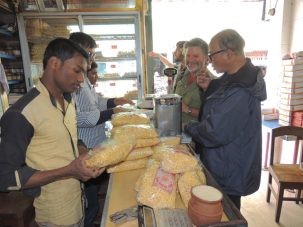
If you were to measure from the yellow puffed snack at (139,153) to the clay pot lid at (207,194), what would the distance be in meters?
0.45

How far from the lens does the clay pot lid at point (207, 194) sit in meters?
0.72

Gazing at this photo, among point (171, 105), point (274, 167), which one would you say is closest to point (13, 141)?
point (171, 105)

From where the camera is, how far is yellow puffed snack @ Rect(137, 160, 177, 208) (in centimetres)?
84

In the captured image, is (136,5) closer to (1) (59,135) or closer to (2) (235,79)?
(2) (235,79)

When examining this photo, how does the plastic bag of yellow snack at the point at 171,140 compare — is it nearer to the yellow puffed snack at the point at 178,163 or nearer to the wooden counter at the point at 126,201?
the wooden counter at the point at 126,201

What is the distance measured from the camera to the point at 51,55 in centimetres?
106

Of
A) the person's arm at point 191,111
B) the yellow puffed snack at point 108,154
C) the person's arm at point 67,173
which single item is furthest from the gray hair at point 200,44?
the person's arm at point 67,173

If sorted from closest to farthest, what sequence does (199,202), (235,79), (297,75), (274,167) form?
(199,202)
(235,79)
(274,167)
(297,75)

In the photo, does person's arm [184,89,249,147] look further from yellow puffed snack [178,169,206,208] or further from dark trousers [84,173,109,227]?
dark trousers [84,173,109,227]

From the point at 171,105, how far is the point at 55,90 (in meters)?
0.67

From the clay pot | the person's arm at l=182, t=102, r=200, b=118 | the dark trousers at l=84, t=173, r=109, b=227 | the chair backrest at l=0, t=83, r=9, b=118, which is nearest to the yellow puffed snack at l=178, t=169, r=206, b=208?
the clay pot

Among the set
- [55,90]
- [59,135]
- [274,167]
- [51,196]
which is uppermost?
[55,90]

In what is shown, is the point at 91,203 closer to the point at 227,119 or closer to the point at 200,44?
the point at 227,119

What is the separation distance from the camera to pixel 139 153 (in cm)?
119
